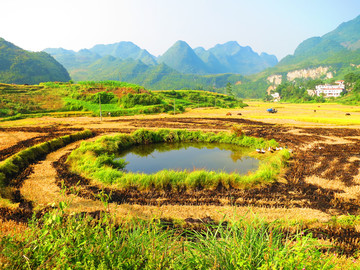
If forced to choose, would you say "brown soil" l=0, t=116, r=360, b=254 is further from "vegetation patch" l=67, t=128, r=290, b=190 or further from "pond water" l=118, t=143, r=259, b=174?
"pond water" l=118, t=143, r=259, b=174

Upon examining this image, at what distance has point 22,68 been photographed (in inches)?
5192

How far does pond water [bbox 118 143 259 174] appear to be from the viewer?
625 inches

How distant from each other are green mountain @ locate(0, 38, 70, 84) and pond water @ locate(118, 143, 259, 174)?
141m

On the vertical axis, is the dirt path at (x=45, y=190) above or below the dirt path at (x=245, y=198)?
above

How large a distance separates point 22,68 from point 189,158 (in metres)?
164

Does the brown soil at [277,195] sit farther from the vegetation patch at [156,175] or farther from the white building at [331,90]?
the white building at [331,90]

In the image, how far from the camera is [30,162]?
13656 millimetres

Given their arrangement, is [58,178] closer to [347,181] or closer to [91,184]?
[91,184]

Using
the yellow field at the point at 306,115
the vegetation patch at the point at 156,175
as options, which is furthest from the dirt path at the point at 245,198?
the yellow field at the point at 306,115

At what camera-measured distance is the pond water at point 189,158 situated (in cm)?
1587

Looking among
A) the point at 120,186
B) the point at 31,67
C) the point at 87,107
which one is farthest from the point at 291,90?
the point at 31,67

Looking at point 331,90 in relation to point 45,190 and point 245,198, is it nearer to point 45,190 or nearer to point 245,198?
point 245,198

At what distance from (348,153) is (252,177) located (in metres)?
11.4

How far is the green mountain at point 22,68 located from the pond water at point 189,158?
5554 inches
